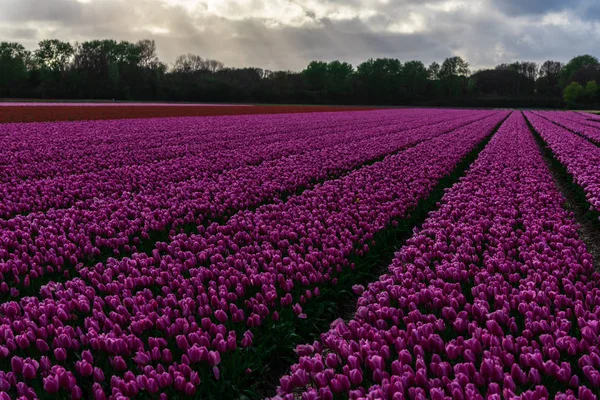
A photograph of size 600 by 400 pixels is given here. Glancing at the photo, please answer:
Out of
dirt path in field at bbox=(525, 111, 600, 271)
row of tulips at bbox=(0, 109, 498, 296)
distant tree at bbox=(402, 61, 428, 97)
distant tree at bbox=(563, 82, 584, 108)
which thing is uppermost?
distant tree at bbox=(402, 61, 428, 97)

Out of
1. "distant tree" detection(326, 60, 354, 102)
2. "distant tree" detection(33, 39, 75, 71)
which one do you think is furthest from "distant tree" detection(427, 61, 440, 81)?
"distant tree" detection(33, 39, 75, 71)

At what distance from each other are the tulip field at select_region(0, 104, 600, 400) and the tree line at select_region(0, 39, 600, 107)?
296 feet

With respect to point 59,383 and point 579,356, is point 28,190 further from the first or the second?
point 579,356

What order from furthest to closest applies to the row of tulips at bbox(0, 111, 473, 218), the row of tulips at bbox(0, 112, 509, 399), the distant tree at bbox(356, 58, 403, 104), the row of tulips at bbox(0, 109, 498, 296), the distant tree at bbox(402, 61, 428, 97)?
the distant tree at bbox(402, 61, 428, 97) → the distant tree at bbox(356, 58, 403, 104) → the row of tulips at bbox(0, 111, 473, 218) → the row of tulips at bbox(0, 109, 498, 296) → the row of tulips at bbox(0, 112, 509, 399)

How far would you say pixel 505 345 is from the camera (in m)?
3.73

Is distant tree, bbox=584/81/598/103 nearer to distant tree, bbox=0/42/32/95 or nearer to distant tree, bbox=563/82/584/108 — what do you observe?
distant tree, bbox=563/82/584/108

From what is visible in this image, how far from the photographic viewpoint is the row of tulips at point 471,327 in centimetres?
333

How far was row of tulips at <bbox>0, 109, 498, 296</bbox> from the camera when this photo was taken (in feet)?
20.1

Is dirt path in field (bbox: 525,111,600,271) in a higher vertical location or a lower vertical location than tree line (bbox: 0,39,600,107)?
lower

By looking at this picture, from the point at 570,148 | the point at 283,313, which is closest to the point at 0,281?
the point at 283,313

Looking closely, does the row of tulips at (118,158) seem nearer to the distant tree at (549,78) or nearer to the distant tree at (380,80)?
the distant tree at (380,80)

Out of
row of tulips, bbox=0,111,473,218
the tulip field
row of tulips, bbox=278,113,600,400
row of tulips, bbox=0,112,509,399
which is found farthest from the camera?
row of tulips, bbox=0,111,473,218

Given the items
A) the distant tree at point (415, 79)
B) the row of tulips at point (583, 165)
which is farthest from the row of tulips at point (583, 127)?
the distant tree at point (415, 79)

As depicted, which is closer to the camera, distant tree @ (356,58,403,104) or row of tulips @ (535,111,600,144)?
row of tulips @ (535,111,600,144)
